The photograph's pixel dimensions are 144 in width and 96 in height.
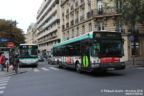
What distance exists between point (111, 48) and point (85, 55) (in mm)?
1905

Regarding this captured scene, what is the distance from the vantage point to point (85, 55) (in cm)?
1265

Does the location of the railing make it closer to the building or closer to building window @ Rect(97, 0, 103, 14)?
building window @ Rect(97, 0, 103, 14)

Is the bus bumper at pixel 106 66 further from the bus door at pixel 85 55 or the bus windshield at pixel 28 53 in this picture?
the bus windshield at pixel 28 53

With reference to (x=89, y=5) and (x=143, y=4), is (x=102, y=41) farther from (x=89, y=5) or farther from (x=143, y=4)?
(x=89, y=5)

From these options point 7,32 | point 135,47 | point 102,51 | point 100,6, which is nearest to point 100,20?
point 100,6

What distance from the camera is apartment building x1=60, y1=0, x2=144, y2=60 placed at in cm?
2680

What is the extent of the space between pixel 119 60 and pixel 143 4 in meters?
8.22

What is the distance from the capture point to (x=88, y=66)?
12.1m

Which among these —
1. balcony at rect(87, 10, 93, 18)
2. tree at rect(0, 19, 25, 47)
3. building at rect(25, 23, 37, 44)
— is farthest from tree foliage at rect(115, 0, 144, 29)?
building at rect(25, 23, 37, 44)

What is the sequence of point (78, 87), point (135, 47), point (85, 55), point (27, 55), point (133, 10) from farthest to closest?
point (135, 47) < point (27, 55) < point (133, 10) < point (85, 55) < point (78, 87)

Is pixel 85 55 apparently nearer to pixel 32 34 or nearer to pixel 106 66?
pixel 106 66

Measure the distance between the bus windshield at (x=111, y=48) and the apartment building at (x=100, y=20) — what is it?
9.65 m

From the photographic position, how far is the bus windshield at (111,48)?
11570 millimetres

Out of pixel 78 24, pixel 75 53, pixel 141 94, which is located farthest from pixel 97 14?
pixel 141 94
